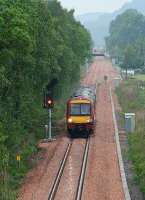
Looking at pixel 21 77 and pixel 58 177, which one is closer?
pixel 58 177

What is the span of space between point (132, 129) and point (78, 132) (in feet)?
13.3

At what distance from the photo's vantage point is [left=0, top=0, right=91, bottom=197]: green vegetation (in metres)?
25.2

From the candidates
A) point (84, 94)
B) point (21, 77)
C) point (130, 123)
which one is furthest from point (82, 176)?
point (84, 94)

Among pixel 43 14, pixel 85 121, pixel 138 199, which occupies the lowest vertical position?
pixel 138 199

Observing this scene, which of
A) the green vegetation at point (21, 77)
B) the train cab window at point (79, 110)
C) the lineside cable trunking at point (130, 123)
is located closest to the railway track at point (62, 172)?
the green vegetation at point (21, 77)

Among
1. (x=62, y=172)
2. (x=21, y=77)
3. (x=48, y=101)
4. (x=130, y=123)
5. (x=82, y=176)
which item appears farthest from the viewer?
(x=130, y=123)

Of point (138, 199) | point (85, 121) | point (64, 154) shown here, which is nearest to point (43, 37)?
point (85, 121)

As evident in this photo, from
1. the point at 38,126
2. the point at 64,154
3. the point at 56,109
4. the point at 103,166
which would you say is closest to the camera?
the point at 103,166

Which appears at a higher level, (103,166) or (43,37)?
(43,37)

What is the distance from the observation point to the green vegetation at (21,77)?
993 inches

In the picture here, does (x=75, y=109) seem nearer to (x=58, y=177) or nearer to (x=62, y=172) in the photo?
(x=62, y=172)

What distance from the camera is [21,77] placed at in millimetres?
30844

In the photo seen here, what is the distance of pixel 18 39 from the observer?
25.6 meters

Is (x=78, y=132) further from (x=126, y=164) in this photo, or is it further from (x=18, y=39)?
(x=18, y=39)
